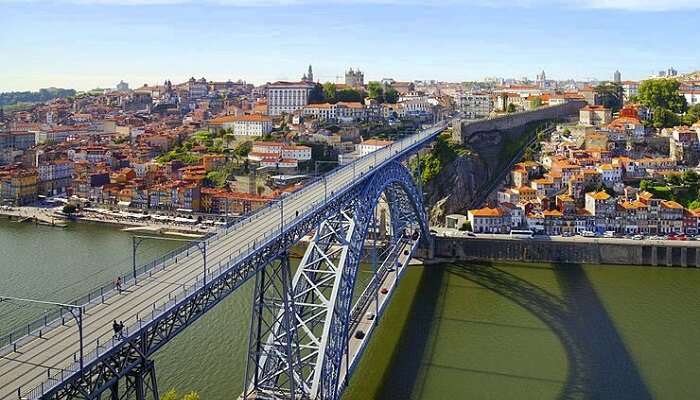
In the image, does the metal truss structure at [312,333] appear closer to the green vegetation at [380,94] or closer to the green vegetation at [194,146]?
the green vegetation at [194,146]

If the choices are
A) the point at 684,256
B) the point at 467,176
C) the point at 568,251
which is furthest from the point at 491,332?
the point at 467,176

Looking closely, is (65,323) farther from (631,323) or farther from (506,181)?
(506,181)

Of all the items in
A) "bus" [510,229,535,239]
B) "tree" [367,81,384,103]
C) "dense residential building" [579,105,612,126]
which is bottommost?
"bus" [510,229,535,239]

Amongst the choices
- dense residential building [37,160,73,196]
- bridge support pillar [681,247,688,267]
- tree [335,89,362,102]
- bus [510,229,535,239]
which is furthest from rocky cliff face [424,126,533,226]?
dense residential building [37,160,73,196]

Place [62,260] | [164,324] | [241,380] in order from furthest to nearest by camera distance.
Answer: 1. [62,260]
2. [241,380]
3. [164,324]

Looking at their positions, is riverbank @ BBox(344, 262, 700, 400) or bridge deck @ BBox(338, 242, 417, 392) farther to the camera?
riverbank @ BBox(344, 262, 700, 400)

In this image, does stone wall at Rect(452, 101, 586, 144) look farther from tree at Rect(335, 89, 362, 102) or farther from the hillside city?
tree at Rect(335, 89, 362, 102)

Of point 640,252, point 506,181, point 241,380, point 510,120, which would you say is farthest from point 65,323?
point 510,120
